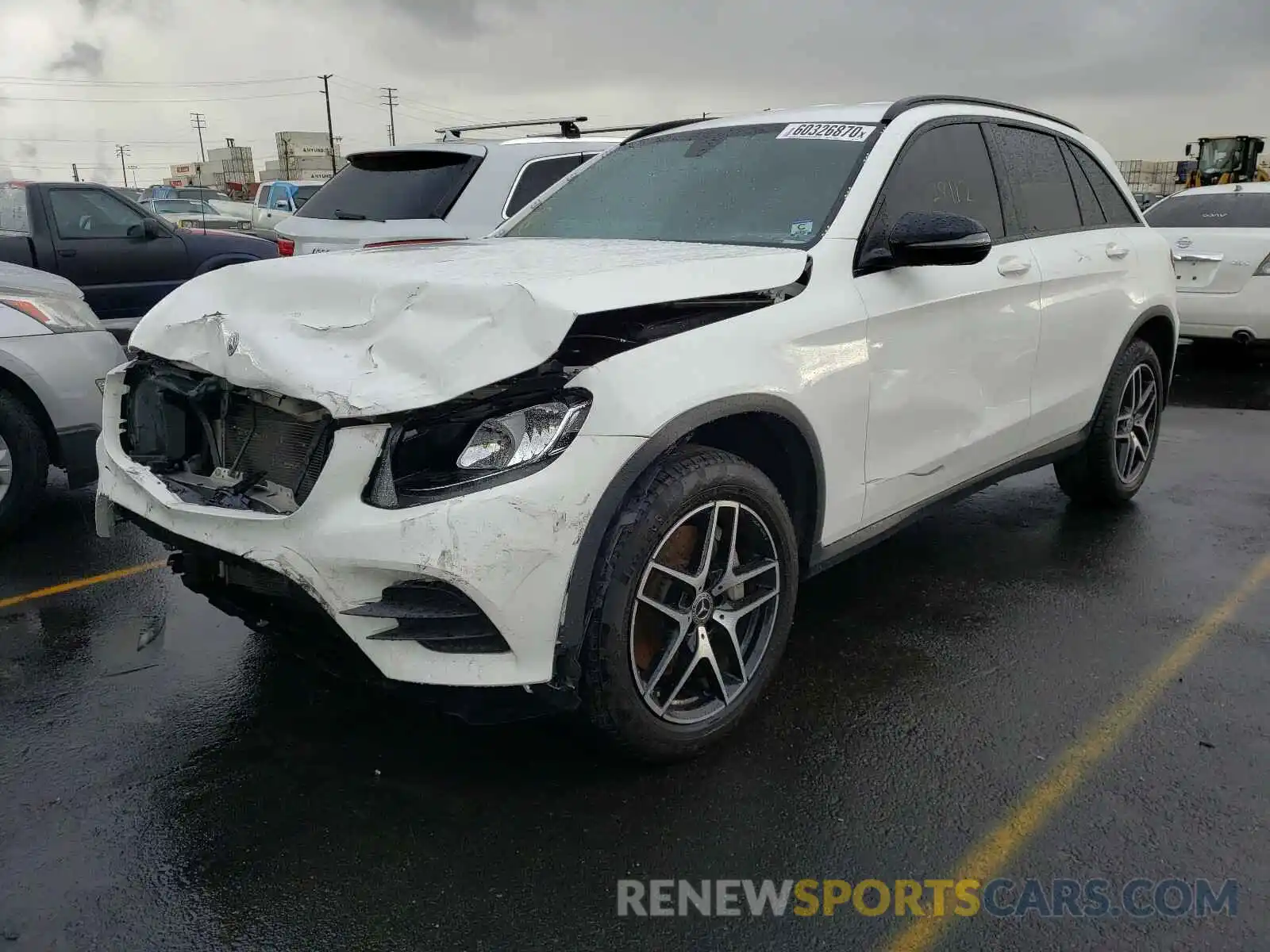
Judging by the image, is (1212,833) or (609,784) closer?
(1212,833)

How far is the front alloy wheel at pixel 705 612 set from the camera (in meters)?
2.72

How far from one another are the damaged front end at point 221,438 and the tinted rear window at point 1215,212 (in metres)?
8.78

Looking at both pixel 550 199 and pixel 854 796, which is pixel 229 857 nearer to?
pixel 854 796

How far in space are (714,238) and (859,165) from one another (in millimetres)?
552

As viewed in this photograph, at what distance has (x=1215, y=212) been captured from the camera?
9641mm

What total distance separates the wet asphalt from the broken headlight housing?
22.1 inches

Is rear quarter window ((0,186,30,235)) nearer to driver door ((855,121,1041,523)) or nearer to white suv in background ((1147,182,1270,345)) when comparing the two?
driver door ((855,121,1041,523))

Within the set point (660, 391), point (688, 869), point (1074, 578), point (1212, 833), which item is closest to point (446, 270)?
point (660, 391)

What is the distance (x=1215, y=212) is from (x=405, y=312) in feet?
31.4

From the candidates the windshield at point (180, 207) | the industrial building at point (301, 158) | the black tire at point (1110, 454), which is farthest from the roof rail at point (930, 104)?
the industrial building at point (301, 158)

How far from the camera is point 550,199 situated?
14.4ft

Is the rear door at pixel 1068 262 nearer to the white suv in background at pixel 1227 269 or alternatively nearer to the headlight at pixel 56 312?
the headlight at pixel 56 312

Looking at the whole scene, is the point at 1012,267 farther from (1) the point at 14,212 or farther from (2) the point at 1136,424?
(1) the point at 14,212

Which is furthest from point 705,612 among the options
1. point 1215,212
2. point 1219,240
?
point 1215,212
